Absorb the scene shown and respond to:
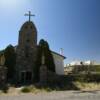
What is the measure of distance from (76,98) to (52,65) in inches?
650

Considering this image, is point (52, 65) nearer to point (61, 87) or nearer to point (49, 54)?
point (49, 54)

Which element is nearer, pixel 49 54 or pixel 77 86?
pixel 77 86

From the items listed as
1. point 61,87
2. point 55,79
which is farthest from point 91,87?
point 55,79

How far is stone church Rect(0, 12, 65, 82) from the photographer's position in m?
35.0

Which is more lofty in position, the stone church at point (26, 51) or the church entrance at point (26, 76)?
the stone church at point (26, 51)

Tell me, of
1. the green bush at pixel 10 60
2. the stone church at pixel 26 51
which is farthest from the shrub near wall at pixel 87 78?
→ the green bush at pixel 10 60

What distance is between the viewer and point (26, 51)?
116ft

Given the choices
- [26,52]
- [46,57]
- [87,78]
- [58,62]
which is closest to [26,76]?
[26,52]

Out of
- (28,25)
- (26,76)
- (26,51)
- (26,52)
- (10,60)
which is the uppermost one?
(28,25)

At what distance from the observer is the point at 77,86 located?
91.6 feet

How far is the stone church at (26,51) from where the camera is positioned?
35.0m

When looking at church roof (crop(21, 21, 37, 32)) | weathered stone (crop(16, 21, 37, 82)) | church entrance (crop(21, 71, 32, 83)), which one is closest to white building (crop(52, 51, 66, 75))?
weathered stone (crop(16, 21, 37, 82))

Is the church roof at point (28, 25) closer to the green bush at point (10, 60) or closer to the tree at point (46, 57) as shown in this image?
the tree at point (46, 57)

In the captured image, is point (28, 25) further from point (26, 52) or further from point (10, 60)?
point (10, 60)
